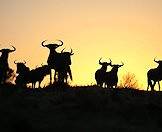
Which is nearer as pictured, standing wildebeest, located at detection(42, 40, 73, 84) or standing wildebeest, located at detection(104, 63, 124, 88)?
standing wildebeest, located at detection(42, 40, 73, 84)

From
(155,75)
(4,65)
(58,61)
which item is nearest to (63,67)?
(58,61)

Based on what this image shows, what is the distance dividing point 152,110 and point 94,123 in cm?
440

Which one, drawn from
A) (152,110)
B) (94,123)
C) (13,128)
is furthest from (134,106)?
Answer: (13,128)

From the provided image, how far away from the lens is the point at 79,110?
30109 mm

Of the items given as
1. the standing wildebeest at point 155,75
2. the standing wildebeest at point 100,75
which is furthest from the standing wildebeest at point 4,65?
the standing wildebeest at point 155,75

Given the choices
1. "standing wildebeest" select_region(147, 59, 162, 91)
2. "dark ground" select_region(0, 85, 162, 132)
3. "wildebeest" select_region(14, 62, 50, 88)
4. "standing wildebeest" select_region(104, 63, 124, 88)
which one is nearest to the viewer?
"dark ground" select_region(0, 85, 162, 132)

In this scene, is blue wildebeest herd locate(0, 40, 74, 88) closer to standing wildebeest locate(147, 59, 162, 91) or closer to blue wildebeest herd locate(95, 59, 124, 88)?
blue wildebeest herd locate(95, 59, 124, 88)

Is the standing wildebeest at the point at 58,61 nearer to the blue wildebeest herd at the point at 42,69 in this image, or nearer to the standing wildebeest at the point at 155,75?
the blue wildebeest herd at the point at 42,69

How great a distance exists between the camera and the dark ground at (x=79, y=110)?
88.5 feet

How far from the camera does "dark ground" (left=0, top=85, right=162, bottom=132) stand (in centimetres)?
2698

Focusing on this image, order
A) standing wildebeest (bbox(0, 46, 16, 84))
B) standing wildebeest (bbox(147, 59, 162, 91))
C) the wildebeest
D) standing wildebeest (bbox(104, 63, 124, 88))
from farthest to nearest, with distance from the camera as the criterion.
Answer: standing wildebeest (bbox(147, 59, 162, 91)) → standing wildebeest (bbox(104, 63, 124, 88)) → the wildebeest → standing wildebeest (bbox(0, 46, 16, 84))

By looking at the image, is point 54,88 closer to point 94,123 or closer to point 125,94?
point 125,94

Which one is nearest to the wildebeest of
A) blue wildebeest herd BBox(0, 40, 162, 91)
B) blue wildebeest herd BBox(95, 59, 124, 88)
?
blue wildebeest herd BBox(0, 40, 162, 91)

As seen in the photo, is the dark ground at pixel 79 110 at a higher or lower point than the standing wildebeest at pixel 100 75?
lower
